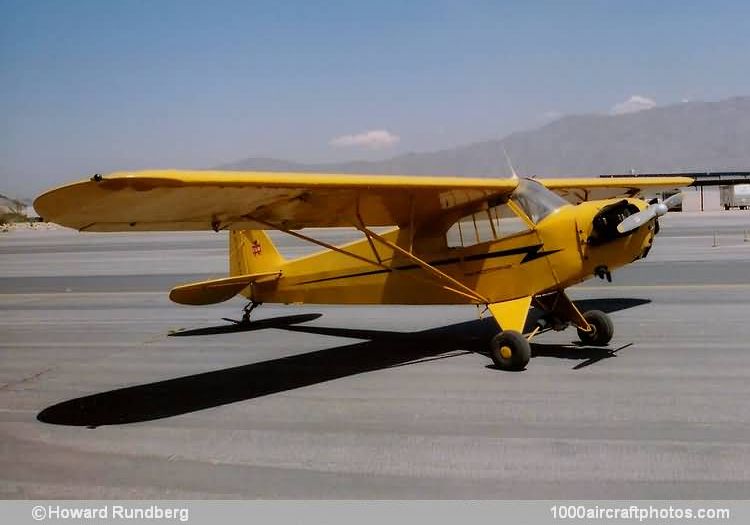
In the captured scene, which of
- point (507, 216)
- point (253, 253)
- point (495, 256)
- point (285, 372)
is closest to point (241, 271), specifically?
Result: point (253, 253)

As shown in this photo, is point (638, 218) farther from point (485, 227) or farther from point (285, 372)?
point (285, 372)

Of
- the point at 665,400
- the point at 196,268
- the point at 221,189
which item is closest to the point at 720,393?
the point at 665,400

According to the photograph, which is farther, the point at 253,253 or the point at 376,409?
the point at 253,253

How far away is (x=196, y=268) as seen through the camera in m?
25.1

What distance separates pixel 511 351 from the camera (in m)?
8.05

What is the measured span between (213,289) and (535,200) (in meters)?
5.22

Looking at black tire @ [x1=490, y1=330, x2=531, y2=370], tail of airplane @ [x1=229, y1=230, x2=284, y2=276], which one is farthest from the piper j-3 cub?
tail of airplane @ [x1=229, y1=230, x2=284, y2=276]

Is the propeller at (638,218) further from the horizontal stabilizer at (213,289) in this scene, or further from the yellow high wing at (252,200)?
the horizontal stabilizer at (213,289)

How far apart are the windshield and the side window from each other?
151mm

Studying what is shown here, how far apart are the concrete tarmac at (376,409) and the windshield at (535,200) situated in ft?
6.06

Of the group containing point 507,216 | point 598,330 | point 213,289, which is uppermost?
point 507,216

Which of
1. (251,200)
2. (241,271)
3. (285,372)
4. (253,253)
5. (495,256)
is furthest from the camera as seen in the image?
(241,271)

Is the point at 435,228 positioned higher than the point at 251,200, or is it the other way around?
the point at 251,200
